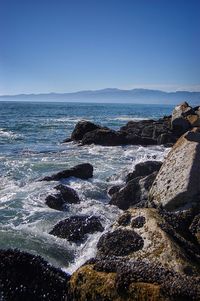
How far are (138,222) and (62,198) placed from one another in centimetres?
541

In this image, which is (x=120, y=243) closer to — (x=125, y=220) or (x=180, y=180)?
(x=125, y=220)

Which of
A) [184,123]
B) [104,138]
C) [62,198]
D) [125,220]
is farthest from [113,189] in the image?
[184,123]

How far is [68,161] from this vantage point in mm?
20484

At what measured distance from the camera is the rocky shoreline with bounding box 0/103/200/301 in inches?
182

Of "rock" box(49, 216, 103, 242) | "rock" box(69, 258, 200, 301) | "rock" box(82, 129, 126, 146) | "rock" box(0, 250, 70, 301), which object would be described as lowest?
A: "rock" box(82, 129, 126, 146)

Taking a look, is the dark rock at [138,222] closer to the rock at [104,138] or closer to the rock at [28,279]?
the rock at [28,279]

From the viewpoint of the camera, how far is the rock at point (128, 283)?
14.1 ft

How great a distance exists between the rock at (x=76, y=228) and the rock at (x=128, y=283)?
3433mm

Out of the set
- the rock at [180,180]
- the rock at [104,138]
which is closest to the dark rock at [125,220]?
the rock at [180,180]

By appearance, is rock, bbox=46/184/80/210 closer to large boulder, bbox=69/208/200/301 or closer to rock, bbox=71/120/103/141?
large boulder, bbox=69/208/200/301

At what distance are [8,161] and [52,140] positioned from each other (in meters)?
11.5

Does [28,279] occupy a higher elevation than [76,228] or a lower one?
higher

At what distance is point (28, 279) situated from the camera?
223 inches

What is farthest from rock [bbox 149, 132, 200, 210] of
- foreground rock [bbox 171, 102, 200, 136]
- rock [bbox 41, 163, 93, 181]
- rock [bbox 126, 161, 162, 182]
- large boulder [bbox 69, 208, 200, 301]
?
foreground rock [bbox 171, 102, 200, 136]
